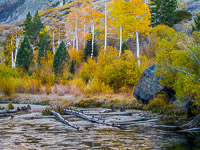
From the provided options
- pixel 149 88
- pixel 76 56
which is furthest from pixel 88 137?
pixel 76 56

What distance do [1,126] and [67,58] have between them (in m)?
29.3

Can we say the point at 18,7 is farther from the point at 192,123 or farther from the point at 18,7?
the point at 192,123

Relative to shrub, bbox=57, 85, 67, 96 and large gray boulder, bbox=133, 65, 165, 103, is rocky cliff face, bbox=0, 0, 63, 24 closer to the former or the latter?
shrub, bbox=57, 85, 67, 96

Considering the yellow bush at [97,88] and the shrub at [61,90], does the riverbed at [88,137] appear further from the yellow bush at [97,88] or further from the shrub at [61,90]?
the shrub at [61,90]

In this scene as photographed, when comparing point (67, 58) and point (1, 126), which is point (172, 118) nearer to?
point (1, 126)

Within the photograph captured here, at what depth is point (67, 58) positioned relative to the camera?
39094mm

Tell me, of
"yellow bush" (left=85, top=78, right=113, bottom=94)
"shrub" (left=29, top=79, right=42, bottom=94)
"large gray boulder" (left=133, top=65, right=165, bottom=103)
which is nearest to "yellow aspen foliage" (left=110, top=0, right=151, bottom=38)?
"yellow bush" (left=85, top=78, right=113, bottom=94)

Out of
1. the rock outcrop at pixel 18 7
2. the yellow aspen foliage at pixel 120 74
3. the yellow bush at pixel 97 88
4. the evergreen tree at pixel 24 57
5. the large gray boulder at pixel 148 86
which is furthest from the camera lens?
the rock outcrop at pixel 18 7

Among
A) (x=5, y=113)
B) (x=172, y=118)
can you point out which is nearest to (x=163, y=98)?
(x=172, y=118)

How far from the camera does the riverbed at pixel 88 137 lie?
7.18 m

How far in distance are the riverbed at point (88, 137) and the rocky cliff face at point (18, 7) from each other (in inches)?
4460

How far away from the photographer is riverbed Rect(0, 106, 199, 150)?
283 inches

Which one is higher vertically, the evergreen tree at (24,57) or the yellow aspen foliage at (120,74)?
the evergreen tree at (24,57)

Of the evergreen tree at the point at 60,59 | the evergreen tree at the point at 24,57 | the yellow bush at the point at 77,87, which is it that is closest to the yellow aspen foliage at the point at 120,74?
the yellow bush at the point at 77,87
